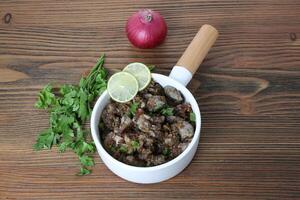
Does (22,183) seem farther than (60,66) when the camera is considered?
No

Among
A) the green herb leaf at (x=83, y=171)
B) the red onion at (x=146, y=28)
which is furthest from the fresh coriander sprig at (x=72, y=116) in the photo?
the red onion at (x=146, y=28)

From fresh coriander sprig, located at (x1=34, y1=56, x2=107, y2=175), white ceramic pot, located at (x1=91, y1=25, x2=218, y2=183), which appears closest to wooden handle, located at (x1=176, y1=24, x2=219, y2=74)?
white ceramic pot, located at (x1=91, y1=25, x2=218, y2=183)

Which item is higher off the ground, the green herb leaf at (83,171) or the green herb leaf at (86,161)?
the green herb leaf at (86,161)

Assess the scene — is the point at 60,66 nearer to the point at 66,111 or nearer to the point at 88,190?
the point at 66,111

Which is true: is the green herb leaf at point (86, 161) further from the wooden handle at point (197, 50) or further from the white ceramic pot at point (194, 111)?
the wooden handle at point (197, 50)

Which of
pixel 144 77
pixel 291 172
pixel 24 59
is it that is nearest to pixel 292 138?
pixel 291 172

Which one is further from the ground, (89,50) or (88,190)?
(89,50)

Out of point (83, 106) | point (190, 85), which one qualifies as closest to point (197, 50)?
point (190, 85)
